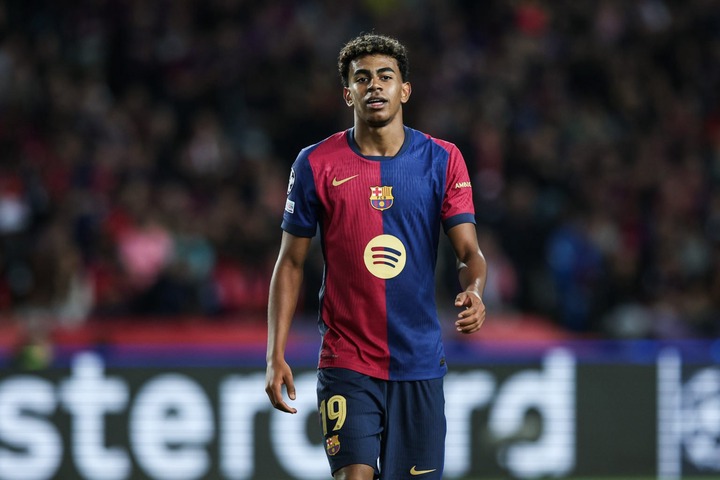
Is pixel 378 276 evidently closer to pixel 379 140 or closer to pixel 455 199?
pixel 455 199

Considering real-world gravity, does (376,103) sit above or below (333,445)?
above

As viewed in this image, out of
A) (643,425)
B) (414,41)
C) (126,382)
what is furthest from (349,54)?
(414,41)

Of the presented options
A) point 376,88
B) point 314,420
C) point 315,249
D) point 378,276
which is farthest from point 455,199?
point 315,249

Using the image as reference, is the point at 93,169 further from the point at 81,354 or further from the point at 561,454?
the point at 561,454

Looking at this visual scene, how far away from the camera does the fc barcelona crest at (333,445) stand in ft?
16.0

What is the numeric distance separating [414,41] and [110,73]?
3524 mm

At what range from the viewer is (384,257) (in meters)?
4.92

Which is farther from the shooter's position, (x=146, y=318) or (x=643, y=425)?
(x=146, y=318)

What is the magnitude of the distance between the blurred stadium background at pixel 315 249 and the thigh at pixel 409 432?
419 centimetres

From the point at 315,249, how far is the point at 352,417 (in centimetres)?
620

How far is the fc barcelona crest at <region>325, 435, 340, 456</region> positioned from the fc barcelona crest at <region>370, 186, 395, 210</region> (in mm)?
919

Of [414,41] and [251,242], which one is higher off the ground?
[414,41]

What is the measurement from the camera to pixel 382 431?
16.3ft

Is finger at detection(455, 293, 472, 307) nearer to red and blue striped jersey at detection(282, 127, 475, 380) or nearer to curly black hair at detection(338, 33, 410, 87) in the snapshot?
red and blue striped jersey at detection(282, 127, 475, 380)
